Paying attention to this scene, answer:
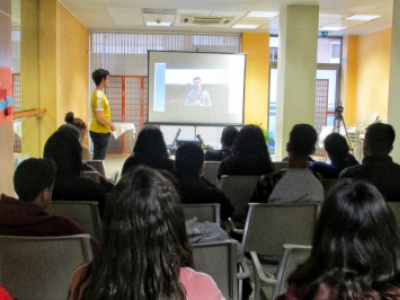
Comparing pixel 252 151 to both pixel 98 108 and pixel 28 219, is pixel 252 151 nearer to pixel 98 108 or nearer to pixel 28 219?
pixel 28 219

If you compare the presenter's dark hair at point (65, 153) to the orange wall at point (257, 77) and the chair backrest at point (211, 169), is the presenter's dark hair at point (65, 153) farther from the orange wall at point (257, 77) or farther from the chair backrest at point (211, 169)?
the orange wall at point (257, 77)

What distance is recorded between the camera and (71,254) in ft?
6.10

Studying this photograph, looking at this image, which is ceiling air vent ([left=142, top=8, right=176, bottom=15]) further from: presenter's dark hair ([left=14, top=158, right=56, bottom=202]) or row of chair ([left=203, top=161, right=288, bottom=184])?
presenter's dark hair ([left=14, top=158, right=56, bottom=202])

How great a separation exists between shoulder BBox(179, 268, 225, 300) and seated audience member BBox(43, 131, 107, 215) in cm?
166

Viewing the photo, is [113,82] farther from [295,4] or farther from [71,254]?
[71,254]

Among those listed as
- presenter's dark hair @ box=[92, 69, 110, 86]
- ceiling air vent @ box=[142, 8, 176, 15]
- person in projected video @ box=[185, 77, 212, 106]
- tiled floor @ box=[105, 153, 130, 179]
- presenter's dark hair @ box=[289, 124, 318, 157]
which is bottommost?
tiled floor @ box=[105, 153, 130, 179]

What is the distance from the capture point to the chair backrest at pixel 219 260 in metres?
1.88

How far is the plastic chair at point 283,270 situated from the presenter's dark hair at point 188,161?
0.66m

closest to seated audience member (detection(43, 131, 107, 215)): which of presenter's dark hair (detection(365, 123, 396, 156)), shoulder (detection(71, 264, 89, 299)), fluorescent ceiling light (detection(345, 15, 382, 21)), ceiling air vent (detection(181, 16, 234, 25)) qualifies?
shoulder (detection(71, 264, 89, 299))

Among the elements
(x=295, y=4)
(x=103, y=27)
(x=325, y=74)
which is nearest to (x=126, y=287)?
(x=295, y=4)

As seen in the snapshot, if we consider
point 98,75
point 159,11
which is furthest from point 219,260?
point 159,11

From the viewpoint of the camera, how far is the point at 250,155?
367cm

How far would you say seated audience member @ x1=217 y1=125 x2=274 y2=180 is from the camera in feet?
11.9

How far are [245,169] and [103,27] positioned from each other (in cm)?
725
